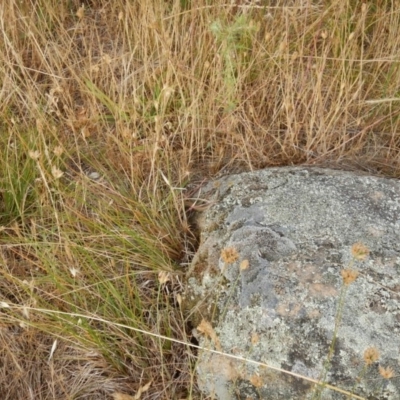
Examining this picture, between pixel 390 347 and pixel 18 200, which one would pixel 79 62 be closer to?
pixel 18 200

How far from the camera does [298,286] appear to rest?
1449 millimetres

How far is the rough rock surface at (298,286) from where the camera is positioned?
4.45 feet

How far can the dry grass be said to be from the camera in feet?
5.29

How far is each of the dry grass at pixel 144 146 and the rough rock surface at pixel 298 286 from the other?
16cm

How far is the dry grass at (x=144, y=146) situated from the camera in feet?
5.29

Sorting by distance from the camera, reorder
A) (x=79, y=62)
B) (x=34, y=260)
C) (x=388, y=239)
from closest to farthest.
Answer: (x=388, y=239)
(x=34, y=260)
(x=79, y=62)

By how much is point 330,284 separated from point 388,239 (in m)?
0.23

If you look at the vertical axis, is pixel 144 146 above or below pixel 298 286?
above

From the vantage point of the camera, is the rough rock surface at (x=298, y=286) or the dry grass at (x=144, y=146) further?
the dry grass at (x=144, y=146)

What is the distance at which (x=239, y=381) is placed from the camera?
1416 millimetres

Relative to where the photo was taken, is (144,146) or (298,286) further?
(144,146)

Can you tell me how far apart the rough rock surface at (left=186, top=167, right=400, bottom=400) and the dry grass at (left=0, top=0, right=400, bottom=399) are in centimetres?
16

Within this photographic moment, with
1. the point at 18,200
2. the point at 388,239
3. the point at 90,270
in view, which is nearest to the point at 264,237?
the point at 388,239

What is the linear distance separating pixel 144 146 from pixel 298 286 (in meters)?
0.71
